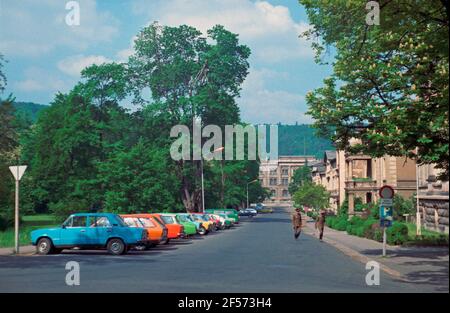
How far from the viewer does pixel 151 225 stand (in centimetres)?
2878

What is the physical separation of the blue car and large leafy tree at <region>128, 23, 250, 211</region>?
122 feet

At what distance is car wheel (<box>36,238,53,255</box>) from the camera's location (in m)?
25.3

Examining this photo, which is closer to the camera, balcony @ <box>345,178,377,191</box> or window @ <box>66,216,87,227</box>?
window @ <box>66,216,87,227</box>

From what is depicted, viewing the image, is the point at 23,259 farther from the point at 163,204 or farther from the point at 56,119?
the point at 56,119

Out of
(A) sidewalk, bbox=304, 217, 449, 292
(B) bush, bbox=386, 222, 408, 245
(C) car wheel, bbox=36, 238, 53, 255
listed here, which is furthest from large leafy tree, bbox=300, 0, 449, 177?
(C) car wheel, bbox=36, 238, 53, 255

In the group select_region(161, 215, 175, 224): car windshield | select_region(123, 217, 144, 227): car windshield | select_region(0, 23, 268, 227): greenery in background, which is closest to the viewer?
select_region(123, 217, 144, 227): car windshield

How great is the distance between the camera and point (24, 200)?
175ft

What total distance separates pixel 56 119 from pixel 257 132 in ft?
80.5

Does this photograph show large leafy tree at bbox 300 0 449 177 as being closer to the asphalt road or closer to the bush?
the asphalt road

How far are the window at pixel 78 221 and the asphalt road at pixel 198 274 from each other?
1.52 m

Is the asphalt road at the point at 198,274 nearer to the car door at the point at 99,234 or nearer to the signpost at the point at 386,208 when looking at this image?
the car door at the point at 99,234

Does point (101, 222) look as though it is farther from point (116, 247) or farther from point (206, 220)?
point (206, 220)

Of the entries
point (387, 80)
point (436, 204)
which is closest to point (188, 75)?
point (387, 80)
